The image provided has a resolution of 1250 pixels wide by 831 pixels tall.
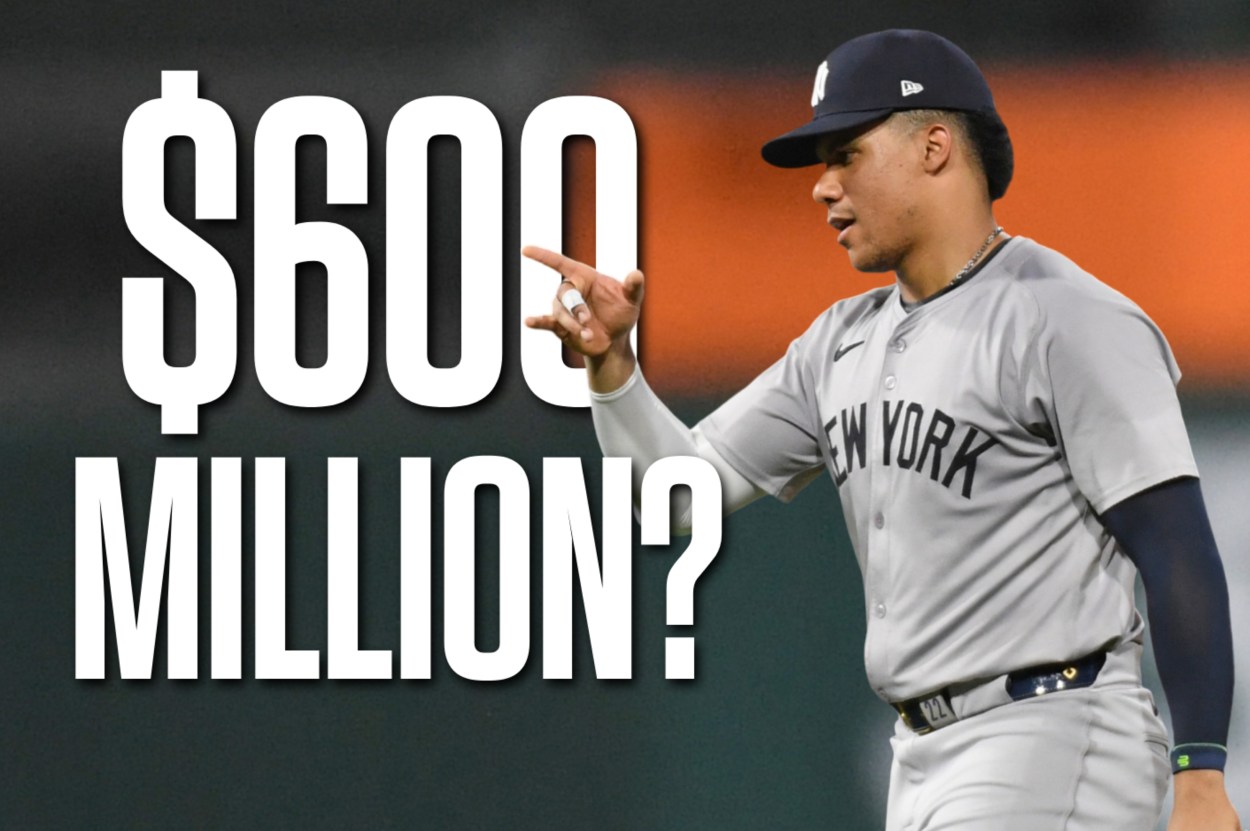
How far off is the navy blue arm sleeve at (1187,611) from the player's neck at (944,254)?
0.46 metres

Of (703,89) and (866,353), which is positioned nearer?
(866,353)

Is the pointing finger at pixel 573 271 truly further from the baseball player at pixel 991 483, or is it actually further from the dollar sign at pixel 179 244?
the dollar sign at pixel 179 244

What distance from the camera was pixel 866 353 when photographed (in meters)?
2.30

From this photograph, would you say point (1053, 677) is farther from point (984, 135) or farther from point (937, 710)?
point (984, 135)

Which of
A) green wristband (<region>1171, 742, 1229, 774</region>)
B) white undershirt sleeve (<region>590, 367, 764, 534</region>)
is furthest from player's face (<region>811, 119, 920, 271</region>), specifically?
green wristband (<region>1171, 742, 1229, 774</region>)

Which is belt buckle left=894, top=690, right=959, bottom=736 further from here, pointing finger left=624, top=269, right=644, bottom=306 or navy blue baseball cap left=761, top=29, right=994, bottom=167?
navy blue baseball cap left=761, top=29, right=994, bottom=167

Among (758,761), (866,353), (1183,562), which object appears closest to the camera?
(1183,562)

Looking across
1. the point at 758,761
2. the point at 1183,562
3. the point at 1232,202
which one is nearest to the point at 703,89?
Answer: the point at 1232,202

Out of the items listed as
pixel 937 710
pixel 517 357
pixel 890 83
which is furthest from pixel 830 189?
pixel 517 357

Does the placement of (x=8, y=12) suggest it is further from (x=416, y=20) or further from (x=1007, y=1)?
(x=1007, y=1)

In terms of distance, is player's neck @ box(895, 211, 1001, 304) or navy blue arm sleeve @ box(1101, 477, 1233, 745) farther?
player's neck @ box(895, 211, 1001, 304)

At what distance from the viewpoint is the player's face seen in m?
2.22

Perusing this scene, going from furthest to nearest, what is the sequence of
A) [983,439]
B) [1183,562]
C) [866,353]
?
[866,353]
[983,439]
[1183,562]

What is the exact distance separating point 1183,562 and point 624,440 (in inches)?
34.4
